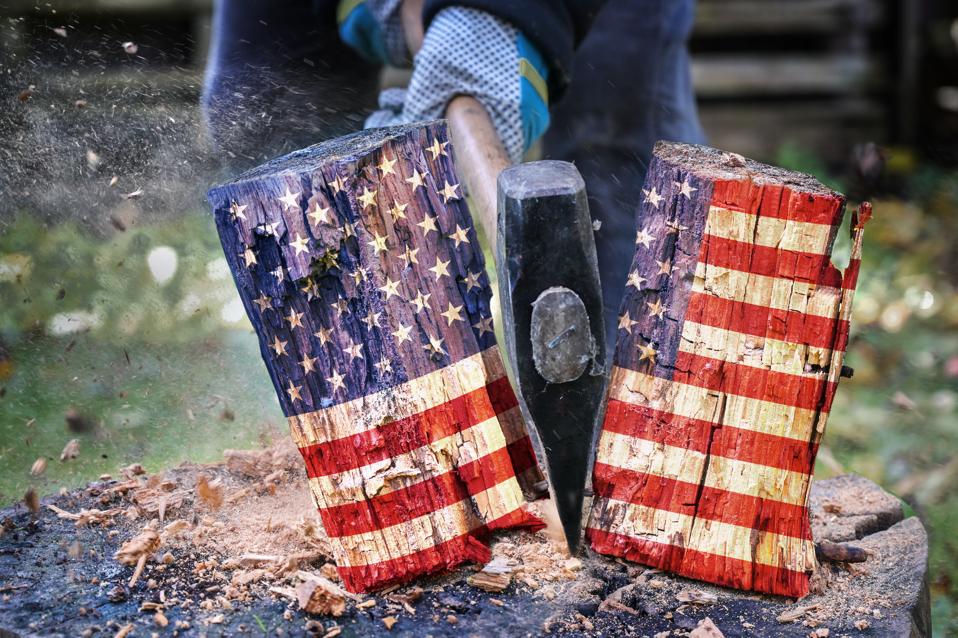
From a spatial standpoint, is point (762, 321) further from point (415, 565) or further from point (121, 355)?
point (121, 355)

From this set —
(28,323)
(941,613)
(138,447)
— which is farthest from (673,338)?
(28,323)

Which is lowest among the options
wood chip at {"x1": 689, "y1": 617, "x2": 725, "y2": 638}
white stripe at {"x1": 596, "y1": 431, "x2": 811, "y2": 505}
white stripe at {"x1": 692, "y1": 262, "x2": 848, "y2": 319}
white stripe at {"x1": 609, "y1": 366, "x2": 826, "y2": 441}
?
wood chip at {"x1": 689, "y1": 617, "x2": 725, "y2": 638}

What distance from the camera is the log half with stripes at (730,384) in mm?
1531

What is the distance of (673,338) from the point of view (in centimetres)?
158

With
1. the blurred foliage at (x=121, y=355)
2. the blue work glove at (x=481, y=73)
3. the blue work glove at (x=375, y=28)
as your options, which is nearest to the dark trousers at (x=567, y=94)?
the blue work glove at (x=375, y=28)

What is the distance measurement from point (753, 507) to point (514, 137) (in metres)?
0.99

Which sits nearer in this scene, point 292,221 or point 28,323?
point 292,221

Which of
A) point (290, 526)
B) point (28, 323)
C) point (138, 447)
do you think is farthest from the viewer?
point (28, 323)

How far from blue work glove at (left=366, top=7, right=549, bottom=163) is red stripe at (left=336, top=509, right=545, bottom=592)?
3.02ft

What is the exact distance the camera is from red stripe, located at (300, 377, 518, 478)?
5.02 ft

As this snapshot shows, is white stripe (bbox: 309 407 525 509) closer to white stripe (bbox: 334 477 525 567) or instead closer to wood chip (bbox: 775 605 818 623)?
white stripe (bbox: 334 477 525 567)

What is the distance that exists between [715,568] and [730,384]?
319 mm

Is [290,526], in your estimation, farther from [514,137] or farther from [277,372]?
[514,137]

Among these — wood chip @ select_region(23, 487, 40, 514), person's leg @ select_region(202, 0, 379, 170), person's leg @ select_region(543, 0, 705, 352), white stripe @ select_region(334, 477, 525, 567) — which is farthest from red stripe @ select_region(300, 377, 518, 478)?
person's leg @ select_region(543, 0, 705, 352)
